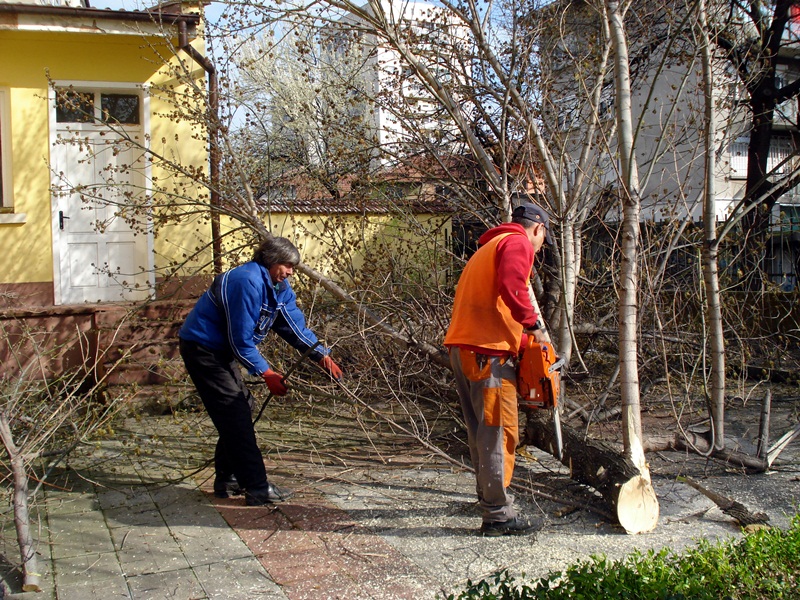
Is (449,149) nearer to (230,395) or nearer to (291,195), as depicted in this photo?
(291,195)

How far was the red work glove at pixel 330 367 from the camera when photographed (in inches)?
Answer: 207

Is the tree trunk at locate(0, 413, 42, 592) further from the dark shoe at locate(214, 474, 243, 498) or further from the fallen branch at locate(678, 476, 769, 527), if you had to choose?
the fallen branch at locate(678, 476, 769, 527)

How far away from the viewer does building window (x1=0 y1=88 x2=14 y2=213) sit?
360 inches

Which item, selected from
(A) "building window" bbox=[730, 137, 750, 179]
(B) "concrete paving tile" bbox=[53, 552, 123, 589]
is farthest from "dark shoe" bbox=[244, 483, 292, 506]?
(A) "building window" bbox=[730, 137, 750, 179]

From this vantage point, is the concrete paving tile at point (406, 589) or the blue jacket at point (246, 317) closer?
the concrete paving tile at point (406, 589)

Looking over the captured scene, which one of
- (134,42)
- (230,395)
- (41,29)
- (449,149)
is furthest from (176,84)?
(230,395)

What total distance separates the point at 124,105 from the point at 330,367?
6.08 m

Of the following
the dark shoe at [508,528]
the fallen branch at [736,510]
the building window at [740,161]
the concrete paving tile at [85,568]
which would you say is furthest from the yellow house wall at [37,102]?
the building window at [740,161]

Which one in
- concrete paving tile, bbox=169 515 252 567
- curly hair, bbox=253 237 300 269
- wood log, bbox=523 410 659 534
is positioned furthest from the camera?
curly hair, bbox=253 237 300 269

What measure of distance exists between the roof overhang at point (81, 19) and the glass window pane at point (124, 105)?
98cm

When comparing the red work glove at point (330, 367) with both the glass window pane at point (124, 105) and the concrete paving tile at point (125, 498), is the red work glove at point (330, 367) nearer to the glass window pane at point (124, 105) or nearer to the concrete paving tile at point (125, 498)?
the concrete paving tile at point (125, 498)

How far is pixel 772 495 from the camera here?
5.17m

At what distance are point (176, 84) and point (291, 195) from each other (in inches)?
80.1

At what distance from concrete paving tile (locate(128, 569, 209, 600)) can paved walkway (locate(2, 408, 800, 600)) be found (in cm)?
1
